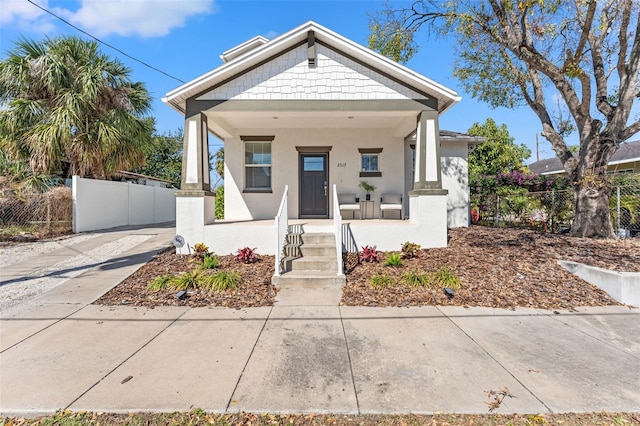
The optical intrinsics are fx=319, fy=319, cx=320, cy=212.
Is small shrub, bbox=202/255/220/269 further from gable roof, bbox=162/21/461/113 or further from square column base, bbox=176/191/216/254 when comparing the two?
gable roof, bbox=162/21/461/113

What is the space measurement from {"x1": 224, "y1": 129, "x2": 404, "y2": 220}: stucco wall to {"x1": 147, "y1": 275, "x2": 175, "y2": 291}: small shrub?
4687 millimetres

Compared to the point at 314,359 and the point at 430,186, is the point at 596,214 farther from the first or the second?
the point at 314,359

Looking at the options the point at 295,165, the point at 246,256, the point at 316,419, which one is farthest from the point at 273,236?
the point at 316,419

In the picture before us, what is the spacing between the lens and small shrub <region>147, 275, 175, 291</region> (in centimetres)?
570

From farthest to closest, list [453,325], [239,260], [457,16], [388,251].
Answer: [457,16]
[388,251]
[239,260]
[453,325]

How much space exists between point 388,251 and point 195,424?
5896 mm

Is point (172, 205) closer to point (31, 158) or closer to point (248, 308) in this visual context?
point (31, 158)

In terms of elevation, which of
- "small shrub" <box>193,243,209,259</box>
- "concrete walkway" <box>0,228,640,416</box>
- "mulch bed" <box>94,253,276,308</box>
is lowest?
"concrete walkway" <box>0,228,640,416</box>

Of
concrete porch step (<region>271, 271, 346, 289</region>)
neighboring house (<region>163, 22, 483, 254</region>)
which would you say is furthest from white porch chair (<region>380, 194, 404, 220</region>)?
concrete porch step (<region>271, 271, 346, 289</region>)

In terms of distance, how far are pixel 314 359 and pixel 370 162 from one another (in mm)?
8148

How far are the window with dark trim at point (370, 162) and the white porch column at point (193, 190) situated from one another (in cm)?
503

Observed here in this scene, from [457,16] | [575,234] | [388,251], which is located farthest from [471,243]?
[457,16]

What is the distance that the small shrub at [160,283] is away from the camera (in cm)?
570

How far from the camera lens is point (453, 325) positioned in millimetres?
4391
